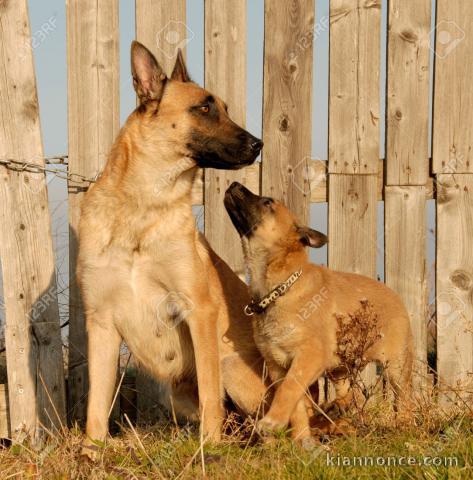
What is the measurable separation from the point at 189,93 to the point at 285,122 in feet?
3.77

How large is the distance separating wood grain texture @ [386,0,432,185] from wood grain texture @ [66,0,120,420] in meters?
2.01

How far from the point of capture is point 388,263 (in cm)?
581

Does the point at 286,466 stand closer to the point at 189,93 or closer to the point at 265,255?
the point at 265,255

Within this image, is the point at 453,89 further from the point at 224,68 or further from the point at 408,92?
the point at 224,68

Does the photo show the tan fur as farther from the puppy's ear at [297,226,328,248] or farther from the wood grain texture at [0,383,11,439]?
the wood grain texture at [0,383,11,439]

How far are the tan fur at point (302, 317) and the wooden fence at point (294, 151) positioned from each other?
0.43 metres

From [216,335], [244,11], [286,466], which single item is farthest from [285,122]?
[286,466]

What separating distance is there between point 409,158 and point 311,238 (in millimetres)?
1218

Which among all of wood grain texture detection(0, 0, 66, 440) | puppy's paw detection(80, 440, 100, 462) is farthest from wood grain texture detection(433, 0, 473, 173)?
puppy's paw detection(80, 440, 100, 462)

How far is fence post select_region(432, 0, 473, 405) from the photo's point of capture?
5785mm

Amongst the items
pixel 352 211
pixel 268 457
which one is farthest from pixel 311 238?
pixel 268 457

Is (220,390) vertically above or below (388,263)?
below

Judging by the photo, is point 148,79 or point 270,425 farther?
point 148,79

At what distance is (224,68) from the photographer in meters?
5.57
